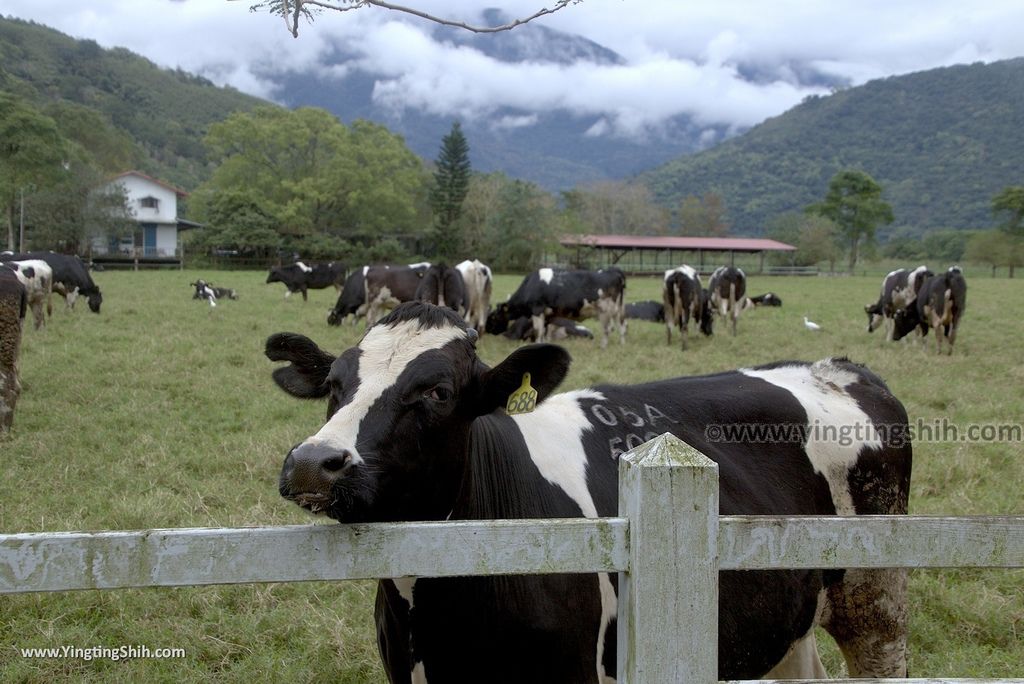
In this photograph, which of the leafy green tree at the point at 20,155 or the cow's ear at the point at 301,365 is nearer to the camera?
the cow's ear at the point at 301,365

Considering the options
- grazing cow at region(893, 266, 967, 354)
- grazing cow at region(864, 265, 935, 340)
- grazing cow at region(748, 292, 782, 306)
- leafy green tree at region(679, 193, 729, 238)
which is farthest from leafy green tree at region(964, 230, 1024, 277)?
grazing cow at region(893, 266, 967, 354)

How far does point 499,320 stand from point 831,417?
43.9 feet

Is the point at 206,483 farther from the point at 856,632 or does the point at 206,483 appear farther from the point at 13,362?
the point at 856,632

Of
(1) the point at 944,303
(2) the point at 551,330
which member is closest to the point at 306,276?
(2) the point at 551,330

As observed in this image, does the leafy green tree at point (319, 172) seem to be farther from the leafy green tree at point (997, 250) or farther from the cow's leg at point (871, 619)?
the cow's leg at point (871, 619)

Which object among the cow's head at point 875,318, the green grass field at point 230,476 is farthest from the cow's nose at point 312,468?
the cow's head at point 875,318

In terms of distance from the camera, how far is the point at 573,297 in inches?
624

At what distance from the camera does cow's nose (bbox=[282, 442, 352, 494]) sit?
178 centimetres

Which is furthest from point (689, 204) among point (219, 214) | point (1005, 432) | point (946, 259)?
point (1005, 432)

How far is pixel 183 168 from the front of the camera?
119375mm

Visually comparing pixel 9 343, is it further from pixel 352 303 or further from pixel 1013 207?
pixel 1013 207

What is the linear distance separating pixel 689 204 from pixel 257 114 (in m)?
51.9

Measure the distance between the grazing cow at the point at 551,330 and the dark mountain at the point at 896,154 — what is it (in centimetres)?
11922

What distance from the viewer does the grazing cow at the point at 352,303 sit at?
18.2 meters
